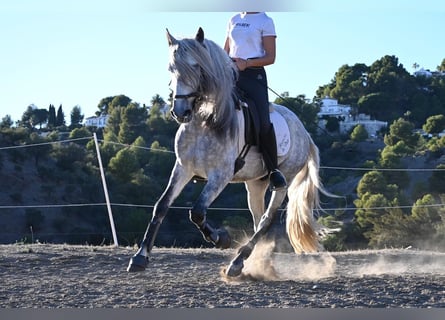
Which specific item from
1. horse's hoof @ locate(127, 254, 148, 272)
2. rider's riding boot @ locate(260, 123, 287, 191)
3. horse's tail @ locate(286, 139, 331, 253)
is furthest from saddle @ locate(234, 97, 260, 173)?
horse's tail @ locate(286, 139, 331, 253)

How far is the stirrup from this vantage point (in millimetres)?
6996

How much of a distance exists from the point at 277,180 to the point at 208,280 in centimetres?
121

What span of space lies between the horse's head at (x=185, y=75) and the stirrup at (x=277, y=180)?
4.27 feet

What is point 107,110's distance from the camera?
60.7 meters

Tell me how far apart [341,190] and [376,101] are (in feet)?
68.8

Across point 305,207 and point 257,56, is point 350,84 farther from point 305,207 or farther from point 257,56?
point 257,56

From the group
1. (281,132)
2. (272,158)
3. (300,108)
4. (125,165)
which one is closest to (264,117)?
(272,158)

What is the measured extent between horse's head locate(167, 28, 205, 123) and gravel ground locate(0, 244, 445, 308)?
4.52 ft

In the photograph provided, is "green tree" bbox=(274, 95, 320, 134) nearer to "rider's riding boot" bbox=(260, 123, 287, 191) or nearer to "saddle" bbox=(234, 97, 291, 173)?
A: "rider's riding boot" bbox=(260, 123, 287, 191)

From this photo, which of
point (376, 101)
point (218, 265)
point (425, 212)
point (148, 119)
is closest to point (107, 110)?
point (148, 119)

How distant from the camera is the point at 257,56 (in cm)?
695

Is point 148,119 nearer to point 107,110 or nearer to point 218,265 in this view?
point 107,110

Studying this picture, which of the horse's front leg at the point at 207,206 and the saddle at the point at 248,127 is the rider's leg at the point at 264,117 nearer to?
the saddle at the point at 248,127

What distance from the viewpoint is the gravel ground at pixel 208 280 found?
5.12 metres
